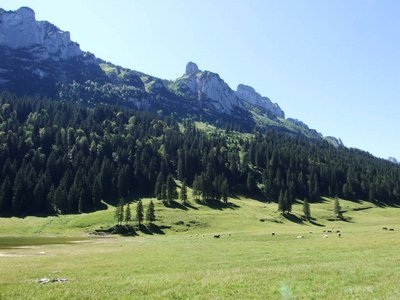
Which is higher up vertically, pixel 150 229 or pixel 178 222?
pixel 178 222

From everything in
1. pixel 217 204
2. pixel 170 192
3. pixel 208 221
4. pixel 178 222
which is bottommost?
pixel 178 222

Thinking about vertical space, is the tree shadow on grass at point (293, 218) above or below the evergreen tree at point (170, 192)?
below

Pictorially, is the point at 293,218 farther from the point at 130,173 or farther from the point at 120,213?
the point at 130,173

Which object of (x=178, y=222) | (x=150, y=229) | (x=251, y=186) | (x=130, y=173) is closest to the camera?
(x=150, y=229)

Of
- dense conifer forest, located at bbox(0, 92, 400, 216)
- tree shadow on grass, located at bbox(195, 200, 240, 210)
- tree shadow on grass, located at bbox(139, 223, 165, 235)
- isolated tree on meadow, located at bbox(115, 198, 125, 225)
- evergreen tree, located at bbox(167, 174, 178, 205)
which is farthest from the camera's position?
tree shadow on grass, located at bbox(195, 200, 240, 210)

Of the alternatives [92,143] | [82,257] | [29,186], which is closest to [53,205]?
[29,186]

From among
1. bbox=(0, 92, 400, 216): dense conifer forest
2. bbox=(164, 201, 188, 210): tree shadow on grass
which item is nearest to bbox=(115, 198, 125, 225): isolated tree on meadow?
bbox=(164, 201, 188, 210): tree shadow on grass

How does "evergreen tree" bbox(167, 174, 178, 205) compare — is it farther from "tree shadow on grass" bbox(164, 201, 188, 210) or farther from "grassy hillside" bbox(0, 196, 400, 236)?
"grassy hillside" bbox(0, 196, 400, 236)

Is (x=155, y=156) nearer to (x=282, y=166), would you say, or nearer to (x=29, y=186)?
(x=29, y=186)

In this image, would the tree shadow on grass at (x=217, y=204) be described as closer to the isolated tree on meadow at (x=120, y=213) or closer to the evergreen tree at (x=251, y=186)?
the evergreen tree at (x=251, y=186)

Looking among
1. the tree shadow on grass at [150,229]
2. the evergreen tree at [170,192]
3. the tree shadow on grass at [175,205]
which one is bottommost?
the tree shadow on grass at [150,229]

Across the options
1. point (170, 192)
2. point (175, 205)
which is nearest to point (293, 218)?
point (175, 205)

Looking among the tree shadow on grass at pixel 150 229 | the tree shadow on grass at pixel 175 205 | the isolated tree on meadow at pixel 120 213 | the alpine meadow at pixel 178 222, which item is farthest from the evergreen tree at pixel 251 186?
the isolated tree on meadow at pixel 120 213

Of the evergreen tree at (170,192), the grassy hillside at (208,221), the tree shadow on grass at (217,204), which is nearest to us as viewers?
the grassy hillside at (208,221)
